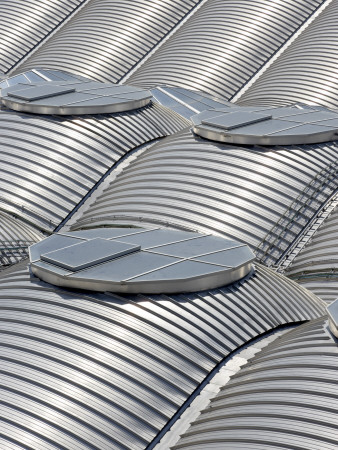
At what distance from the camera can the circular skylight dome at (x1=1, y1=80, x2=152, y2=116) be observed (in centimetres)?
3538

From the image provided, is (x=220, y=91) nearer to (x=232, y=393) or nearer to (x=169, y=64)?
(x=169, y=64)

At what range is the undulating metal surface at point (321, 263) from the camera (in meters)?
27.7

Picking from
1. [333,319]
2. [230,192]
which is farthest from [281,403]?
[230,192]

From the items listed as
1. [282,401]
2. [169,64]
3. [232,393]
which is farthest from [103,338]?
[169,64]

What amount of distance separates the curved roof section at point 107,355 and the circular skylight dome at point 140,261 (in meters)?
0.34

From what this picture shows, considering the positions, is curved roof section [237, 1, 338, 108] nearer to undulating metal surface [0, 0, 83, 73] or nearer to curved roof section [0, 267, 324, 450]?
undulating metal surface [0, 0, 83, 73]

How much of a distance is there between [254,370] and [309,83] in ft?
84.3

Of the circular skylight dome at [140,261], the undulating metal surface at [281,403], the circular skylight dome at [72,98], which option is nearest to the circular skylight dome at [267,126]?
the circular skylight dome at [72,98]

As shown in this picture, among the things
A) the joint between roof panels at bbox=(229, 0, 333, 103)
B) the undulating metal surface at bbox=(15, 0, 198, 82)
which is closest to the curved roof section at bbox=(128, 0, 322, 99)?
the joint between roof panels at bbox=(229, 0, 333, 103)

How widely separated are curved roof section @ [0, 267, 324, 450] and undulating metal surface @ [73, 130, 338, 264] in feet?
21.8

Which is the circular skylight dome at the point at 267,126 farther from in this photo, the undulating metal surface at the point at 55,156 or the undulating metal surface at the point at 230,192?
the undulating metal surface at the point at 55,156

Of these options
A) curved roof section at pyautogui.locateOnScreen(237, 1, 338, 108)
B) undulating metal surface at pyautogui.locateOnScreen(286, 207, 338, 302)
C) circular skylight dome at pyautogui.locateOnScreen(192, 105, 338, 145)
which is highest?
curved roof section at pyautogui.locateOnScreen(237, 1, 338, 108)

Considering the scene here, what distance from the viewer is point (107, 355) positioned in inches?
781

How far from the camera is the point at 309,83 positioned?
42688 mm
